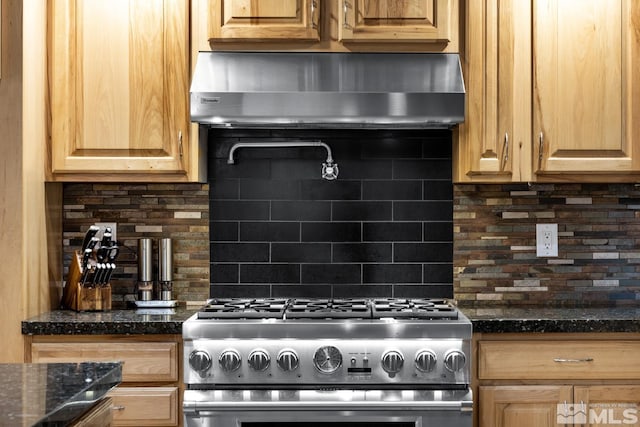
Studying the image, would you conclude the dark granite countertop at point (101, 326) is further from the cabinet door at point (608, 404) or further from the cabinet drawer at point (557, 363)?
the cabinet door at point (608, 404)

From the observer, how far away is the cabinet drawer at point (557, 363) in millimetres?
2705

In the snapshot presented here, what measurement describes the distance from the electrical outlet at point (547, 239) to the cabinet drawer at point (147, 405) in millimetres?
1592

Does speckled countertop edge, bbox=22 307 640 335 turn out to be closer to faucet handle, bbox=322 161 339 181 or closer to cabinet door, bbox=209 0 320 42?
faucet handle, bbox=322 161 339 181

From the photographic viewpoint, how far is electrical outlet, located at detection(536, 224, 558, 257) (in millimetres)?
3283

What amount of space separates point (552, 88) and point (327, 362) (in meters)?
1.32

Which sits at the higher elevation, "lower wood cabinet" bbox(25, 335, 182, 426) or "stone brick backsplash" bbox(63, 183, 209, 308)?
"stone brick backsplash" bbox(63, 183, 209, 308)

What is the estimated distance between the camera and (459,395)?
2.61 m

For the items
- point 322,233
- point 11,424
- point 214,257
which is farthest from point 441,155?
point 11,424

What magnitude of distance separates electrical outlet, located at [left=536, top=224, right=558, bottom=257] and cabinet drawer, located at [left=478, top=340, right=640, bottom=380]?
65 centimetres

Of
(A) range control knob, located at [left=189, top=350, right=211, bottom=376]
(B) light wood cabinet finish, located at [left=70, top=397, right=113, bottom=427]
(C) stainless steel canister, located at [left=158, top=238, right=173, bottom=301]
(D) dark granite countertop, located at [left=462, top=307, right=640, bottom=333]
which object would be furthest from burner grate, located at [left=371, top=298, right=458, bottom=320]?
(B) light wood cabinet finish, located at [left=70, top=397, right=113, bottom=427]

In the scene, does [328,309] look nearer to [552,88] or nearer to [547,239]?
[547,239]

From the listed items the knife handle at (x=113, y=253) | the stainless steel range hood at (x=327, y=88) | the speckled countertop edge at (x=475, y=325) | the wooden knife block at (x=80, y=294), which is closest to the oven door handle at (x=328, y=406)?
the speckled countertop edge at (x=475, y=325)

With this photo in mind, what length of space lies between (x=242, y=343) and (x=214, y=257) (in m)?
0.74

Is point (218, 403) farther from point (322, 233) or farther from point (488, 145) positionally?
→ point (488, 145)
